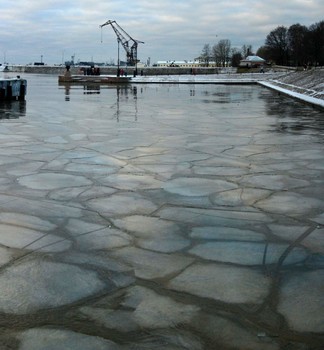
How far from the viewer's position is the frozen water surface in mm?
2916

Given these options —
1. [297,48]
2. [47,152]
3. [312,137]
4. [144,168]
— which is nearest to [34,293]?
[144,168]

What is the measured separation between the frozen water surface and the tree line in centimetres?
Result: 9831

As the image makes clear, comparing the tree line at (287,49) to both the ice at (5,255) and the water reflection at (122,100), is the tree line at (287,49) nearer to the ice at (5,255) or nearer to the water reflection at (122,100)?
the water reflection at (122,100)

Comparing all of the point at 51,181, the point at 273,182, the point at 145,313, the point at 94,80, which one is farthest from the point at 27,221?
the point at 94,80

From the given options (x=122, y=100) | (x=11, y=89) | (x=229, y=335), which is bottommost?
(x=229, y=335)

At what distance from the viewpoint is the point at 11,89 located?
21906 millimetres

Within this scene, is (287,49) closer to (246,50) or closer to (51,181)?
(246,50)

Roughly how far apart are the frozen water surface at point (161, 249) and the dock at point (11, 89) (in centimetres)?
1356

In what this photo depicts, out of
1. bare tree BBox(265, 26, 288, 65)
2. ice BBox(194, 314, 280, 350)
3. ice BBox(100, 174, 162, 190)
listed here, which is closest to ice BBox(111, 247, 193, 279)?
ice BBox(194, 314, 280, 350)

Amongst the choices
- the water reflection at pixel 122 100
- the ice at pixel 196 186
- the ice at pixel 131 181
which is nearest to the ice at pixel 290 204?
the ice at pixel 196 186

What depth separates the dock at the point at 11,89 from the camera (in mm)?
21314

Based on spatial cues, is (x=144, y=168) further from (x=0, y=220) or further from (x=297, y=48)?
(x=297, y=48)

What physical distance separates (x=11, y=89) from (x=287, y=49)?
4209 inches

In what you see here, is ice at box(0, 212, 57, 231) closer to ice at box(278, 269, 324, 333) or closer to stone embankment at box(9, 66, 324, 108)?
ice at box(278, 269, 324, 333)
